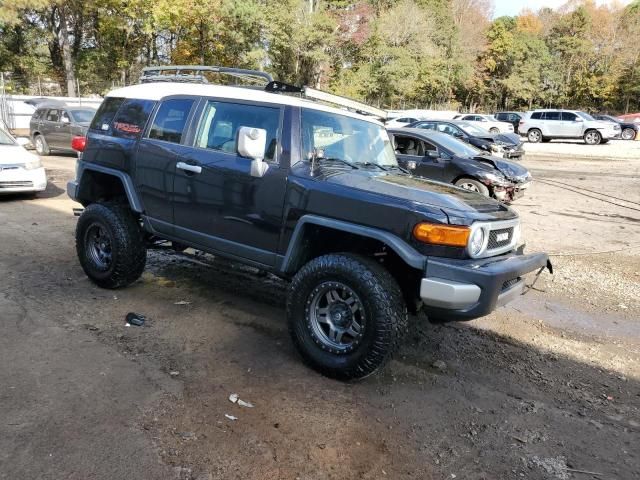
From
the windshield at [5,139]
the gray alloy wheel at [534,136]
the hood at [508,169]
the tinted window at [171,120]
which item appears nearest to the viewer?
the tinted window at [171,120]

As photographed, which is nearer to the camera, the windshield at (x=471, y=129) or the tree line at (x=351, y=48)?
the windshield at (x=471, y=129)

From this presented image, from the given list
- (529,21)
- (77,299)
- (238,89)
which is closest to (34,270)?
(77,299)

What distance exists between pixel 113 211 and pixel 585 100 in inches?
2331

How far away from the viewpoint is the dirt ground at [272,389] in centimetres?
275

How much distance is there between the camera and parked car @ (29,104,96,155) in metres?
15.9

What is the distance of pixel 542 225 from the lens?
29.8 ft

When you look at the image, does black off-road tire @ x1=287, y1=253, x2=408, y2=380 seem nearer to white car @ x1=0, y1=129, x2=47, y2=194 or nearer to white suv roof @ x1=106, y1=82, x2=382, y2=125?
white suv roof @ x1=106, y1=82, x2=382, y2=125

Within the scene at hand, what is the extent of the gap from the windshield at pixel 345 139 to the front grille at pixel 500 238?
1.27m

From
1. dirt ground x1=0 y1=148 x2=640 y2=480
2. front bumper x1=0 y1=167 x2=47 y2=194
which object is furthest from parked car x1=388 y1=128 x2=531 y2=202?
front bumper x1=0 y1=167 x2=47 y2=194

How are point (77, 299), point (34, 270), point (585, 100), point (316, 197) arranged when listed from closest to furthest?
point (316, 197) → point (77, 299) → point (34, 270) → point (585, 100)

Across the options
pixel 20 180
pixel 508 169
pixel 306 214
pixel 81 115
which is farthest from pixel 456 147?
pixel 81 115

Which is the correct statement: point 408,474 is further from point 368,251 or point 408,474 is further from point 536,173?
point 536,173

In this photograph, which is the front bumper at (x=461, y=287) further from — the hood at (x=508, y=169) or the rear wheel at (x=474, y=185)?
the hood at (x=508, y=169)

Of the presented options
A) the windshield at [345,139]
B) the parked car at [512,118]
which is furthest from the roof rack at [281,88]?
the parked car at [512,118]
